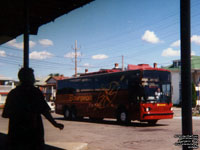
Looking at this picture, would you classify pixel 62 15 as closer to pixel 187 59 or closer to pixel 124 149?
pixel 124 149

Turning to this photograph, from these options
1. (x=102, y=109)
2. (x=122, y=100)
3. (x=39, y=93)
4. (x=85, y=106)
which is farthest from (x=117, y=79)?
(x=39, y=93)

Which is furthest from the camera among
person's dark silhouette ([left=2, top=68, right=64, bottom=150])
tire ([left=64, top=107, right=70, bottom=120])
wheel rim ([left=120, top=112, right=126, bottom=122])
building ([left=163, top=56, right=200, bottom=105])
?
building ([left=163, top=56, right=200, bottom=105])

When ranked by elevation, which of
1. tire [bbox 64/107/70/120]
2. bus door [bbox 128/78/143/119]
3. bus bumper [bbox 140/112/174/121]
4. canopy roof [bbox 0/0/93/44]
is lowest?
tire [bbox 64/107/70/120]

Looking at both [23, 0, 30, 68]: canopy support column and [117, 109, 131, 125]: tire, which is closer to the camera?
[23, 0, 30, 68]: canopy support column

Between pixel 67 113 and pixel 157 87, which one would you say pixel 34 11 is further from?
pixel 67 113

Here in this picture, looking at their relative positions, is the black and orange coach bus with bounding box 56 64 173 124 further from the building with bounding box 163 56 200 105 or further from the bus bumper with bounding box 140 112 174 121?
the building with bounding box 163 56 200 105

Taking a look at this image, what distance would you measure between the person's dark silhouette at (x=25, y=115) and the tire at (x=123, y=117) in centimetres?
1459

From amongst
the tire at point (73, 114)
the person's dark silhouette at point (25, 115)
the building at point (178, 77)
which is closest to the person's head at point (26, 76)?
the person's dark silhouette at point (25, 115)

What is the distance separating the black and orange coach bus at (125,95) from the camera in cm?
1734

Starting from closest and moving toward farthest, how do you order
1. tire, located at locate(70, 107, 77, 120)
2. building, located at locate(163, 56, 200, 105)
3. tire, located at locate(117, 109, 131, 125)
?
1. tire, located at locate(117, 109, 131, 125)
2. tire, located at locate(70, 107, 77, 120)
3. building, located at locate(163, 56, 200, 105)

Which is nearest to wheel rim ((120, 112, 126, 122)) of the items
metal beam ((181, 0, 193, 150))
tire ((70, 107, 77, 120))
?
tire ((70, 107, 77, 120))

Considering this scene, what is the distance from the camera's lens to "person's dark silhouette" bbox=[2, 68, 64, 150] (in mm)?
3842

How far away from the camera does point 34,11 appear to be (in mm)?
8344

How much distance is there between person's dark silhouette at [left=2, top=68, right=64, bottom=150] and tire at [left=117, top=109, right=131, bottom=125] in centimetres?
1459
